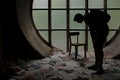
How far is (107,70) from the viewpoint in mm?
5707

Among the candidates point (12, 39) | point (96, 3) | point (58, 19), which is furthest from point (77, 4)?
point (12, 39)

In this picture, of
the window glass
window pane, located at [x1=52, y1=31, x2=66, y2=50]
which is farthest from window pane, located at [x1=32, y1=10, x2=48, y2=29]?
window pane, located at [x1=52, y1=31, x2=66, y2=50]

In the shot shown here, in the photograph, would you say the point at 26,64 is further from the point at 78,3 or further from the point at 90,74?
the point at 78,3

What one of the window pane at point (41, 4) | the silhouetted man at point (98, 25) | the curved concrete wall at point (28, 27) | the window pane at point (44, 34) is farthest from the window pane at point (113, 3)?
the silhouetted man at point (98, 25)

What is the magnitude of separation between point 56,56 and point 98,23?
7.00ft

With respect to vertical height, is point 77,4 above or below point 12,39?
above

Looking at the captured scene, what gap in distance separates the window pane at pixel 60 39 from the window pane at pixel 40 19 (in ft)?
1.10

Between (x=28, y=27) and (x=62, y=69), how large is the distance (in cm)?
177

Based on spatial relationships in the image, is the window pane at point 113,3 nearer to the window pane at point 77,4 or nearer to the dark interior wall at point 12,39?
the window pane at point 77,4

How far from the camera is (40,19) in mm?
8117

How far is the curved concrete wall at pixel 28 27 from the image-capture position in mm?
6571

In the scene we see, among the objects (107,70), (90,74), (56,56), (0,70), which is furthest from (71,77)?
(56,56)

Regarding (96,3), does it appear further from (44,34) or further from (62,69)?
(62,69)

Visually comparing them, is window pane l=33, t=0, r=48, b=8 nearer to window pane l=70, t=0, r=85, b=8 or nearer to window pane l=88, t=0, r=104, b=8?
window pane l=70, t=0, r=85, b=8
